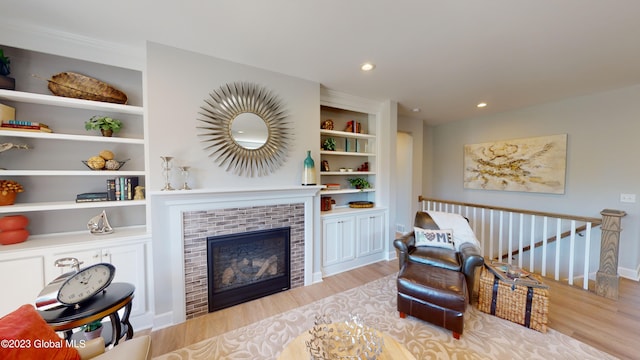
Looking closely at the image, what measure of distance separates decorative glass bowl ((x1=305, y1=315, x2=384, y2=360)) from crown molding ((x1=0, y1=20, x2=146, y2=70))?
2.82 m

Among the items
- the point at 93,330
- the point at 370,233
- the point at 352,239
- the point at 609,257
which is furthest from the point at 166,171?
the point at 609,257

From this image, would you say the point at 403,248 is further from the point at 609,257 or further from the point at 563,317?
the point at 609,257

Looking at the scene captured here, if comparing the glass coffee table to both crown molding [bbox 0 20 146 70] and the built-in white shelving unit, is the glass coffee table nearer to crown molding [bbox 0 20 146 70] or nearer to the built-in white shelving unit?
the built-in white shelving unit

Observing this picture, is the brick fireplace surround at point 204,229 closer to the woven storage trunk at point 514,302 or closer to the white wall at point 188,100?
the white wall at point 188,100

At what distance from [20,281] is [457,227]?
4.27 m

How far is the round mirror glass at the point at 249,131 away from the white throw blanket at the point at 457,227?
2519mm

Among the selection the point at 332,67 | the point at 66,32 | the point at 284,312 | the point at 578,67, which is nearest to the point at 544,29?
the point at 578,67

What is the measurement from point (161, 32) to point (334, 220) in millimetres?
2746

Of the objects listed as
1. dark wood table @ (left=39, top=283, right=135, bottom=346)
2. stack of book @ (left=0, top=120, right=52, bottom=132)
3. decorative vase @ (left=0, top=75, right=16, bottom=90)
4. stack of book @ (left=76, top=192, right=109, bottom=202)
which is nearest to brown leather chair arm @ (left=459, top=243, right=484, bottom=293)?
dark wood table @ (left=39, top=283, right=135, bottom=346)

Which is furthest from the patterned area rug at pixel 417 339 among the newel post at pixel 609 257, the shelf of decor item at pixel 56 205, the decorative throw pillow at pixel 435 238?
the shelf of decor item at pixel 56 205

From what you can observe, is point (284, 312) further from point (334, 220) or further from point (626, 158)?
point (626, 158)

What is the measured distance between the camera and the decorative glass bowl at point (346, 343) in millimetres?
1199

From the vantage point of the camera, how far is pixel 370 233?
353cm

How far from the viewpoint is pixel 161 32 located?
6.23 ft
